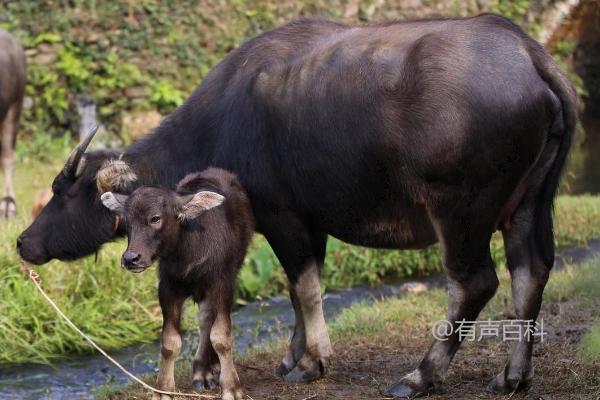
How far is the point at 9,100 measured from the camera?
1188 centimetres

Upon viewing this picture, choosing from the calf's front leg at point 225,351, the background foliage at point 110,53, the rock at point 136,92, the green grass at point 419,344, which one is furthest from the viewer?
the rock at point 136,92

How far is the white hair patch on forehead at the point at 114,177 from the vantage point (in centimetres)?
618

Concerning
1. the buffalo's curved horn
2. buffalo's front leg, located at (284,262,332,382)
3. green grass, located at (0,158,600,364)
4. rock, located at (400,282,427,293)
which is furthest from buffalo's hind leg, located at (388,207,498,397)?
rock, located at (400,282,427,293)

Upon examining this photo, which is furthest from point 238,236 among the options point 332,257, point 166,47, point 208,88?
point 166,47

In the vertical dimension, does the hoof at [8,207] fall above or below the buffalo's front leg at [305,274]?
below

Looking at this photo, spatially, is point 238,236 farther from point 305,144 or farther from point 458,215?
point 458,215

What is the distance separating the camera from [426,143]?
5.30 metres

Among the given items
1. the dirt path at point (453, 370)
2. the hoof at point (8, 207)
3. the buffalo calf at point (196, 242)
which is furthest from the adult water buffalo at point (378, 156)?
the hoof at point (8, 207)

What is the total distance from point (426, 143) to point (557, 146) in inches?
28.8

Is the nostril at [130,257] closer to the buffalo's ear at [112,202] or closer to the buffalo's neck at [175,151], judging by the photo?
the buffalo's ear at [112,202]

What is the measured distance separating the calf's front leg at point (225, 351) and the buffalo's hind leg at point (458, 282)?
2.72 ft

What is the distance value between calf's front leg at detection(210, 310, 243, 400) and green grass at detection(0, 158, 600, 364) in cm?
298

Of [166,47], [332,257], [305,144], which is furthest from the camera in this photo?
[166,47]

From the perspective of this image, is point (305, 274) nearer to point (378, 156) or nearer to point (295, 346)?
point (295, 346)
